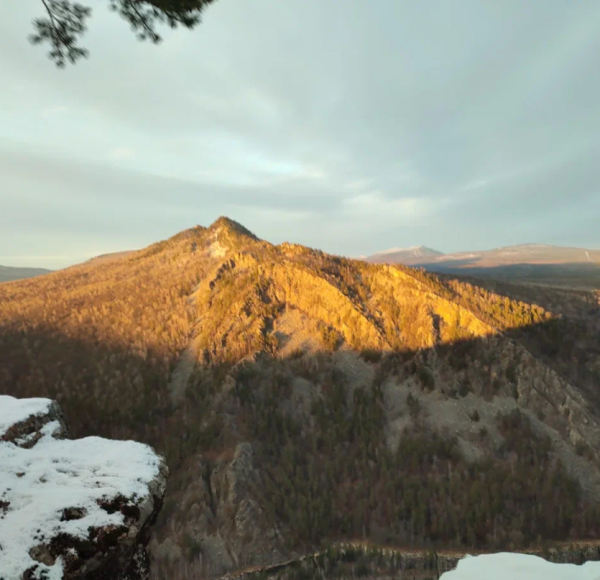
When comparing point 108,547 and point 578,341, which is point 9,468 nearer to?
point 108,547

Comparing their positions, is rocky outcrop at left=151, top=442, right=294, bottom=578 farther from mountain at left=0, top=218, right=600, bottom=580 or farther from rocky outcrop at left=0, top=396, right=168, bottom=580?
rocky outcrop at left=0, top=396, right=168, bottom=580

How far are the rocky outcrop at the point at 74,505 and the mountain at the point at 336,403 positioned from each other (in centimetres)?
867

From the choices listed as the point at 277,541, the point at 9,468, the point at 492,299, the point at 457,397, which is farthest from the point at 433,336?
the point at 9,468

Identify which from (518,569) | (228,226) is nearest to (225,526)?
(518,569)

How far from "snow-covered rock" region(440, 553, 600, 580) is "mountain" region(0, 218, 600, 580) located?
6.89 m

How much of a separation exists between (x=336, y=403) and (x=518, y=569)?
12.7m

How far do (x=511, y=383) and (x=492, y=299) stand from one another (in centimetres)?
763

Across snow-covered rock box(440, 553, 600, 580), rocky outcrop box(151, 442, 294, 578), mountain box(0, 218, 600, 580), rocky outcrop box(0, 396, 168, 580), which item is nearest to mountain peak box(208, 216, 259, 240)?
mountain box(0, 218, 600, 580)

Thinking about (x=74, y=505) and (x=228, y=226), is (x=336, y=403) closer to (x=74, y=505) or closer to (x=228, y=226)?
(x=74, y=505)

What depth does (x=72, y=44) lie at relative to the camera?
7.71 metres

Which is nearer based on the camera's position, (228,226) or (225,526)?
(225,526)

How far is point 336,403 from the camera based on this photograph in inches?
722

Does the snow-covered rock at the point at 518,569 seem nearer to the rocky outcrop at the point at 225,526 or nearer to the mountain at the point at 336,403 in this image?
the mountain at the point at 336,403

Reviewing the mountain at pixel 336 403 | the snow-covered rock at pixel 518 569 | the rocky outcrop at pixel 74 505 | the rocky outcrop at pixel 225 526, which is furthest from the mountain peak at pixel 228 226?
the snow-covered rock at pixel 518 569
